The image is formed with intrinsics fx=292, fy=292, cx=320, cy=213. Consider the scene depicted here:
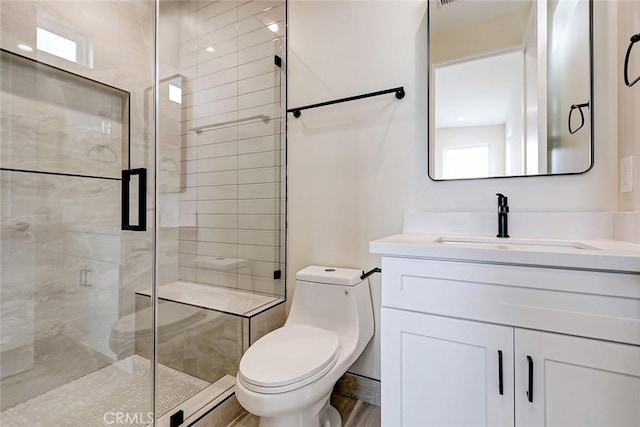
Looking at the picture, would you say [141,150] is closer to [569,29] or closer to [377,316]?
[377,316]

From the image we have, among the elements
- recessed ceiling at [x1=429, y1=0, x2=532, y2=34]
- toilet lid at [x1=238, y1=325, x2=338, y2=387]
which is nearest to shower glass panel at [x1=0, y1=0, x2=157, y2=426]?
toilet lid at [x1=238, y1=325, x2=338, y2=387]

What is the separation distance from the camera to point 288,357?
1127 mm

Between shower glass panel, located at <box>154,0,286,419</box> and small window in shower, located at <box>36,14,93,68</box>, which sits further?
shower glass panel, located at <box>154,0,286,419</box>

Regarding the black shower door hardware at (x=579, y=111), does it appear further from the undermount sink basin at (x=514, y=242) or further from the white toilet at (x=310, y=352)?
the white toilet at (x=310, y=352)

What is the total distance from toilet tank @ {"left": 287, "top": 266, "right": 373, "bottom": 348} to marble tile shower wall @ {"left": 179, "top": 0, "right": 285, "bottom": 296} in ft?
1.20

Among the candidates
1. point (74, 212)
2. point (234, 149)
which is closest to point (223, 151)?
point (234, 149)

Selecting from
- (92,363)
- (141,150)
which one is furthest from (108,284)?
(141,150)

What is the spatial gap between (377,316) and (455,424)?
2.19 ft

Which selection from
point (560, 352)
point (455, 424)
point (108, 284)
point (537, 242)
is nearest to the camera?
point (560, 352)

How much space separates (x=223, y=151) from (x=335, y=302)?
1.18 m

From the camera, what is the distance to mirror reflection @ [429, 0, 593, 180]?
1.20 metres

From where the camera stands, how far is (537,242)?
44.5 inches

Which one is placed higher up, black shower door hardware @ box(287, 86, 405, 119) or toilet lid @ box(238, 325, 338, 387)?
black shower door hardware @ box(287, 86, 405, 119)

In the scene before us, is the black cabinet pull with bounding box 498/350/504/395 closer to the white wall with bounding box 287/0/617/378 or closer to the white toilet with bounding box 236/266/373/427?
the white toilet with bounding box 236/266/373/427
